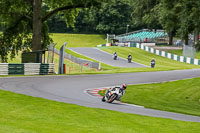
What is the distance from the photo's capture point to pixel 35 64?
32.0m

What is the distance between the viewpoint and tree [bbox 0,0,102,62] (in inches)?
1485

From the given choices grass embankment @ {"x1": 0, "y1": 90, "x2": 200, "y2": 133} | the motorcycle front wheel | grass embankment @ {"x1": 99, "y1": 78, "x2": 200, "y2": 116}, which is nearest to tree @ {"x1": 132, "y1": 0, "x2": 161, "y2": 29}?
grass embankment @ {"x1": 99, "y1": 78, "x2": 200, "y2": 116}

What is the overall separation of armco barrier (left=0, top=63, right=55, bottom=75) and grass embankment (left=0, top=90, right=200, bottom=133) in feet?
43.8

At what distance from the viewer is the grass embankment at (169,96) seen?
69.1 feet

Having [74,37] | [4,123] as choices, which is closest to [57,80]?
[4,123]

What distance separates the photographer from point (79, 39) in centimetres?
10656

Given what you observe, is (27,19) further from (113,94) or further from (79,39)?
(79,39)

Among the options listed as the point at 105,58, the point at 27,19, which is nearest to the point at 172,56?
the point at 105,58

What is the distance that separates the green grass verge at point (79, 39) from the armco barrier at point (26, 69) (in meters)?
69.5

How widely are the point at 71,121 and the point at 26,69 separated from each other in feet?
60.7

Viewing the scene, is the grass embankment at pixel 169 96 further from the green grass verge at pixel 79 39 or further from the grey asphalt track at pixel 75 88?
the green grass verge at pixel 79 39

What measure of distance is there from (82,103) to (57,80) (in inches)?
406

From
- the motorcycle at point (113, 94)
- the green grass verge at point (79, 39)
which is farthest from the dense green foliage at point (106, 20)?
the motorcycle at point (113, 94)

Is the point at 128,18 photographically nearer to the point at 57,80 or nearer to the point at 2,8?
the point at 2,8
